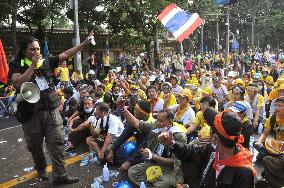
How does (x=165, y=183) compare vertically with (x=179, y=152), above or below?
below

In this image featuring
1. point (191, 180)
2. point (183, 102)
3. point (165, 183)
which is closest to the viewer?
point (191, 180)

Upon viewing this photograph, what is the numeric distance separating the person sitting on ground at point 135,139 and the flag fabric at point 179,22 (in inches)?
282

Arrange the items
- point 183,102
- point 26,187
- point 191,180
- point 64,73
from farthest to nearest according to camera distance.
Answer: point 64,73
point 183,102
point 26,187
point 191,180

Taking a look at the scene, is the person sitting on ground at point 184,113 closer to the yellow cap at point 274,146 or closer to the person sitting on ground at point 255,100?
the person sitting on ground at point 255,100

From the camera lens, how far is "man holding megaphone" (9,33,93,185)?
4.58m

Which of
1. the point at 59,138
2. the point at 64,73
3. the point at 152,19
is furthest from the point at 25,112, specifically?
the point at 152,19

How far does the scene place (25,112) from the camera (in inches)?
185

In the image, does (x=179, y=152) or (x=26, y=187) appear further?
(x=26, y=187)

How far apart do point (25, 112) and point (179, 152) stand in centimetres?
243

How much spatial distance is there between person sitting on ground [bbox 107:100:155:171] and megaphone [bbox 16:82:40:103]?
177 centimetres

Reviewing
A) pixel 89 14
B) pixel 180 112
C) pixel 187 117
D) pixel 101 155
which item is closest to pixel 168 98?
pixel 180 112

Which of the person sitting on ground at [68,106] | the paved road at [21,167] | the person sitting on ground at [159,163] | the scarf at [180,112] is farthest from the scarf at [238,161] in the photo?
the person sitting on ground at [68,106]

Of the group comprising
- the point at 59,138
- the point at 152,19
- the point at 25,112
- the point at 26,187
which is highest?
the point at 152,19

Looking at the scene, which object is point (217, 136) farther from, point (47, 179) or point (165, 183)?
point (47, 179)
